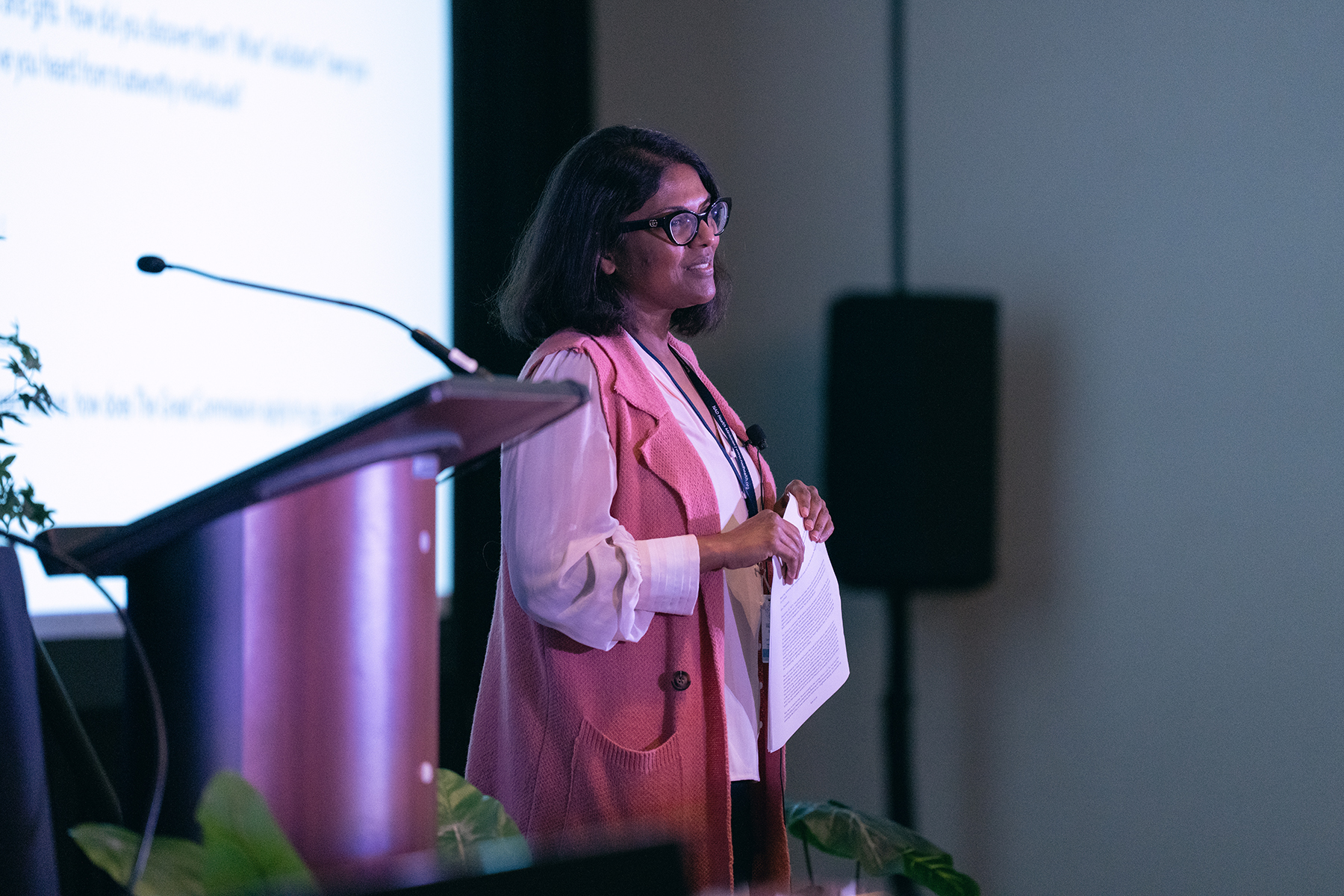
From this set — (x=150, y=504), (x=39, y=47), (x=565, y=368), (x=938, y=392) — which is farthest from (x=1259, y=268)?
(x=39, y=47)

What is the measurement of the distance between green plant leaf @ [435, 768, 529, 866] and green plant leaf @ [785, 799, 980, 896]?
114 cm

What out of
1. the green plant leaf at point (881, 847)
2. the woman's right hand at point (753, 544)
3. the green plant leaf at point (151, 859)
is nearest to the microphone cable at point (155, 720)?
the green plant leaf at point (151, 859)

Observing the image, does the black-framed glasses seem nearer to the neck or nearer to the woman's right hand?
the neck

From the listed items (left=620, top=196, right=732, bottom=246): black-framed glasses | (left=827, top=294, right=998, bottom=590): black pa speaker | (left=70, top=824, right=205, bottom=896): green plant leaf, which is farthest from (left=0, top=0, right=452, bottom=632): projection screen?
(left=70, top=824, right=205, bottom=896): green plant leaf

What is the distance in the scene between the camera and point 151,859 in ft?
2.14

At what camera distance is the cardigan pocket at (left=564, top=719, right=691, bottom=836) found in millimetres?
1424

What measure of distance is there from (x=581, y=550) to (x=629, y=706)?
23cm

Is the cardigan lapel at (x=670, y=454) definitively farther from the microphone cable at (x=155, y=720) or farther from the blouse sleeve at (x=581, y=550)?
the microphone cable at (x=155, y=720)

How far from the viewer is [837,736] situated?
3.11 metres

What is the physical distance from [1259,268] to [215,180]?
2.15 m

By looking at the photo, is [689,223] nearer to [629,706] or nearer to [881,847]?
[629,706]

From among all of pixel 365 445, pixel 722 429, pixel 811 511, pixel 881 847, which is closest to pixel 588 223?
pixel 722 429

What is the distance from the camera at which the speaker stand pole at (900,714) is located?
9.56 feet

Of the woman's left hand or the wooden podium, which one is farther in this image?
the woman's left hand
